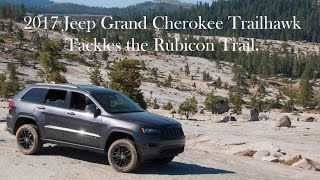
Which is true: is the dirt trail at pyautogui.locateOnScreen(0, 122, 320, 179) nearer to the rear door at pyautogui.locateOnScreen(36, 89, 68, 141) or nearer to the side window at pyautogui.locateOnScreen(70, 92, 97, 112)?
the rear door at pyautogui.locateOnScreen(36, 89, 68, 141)

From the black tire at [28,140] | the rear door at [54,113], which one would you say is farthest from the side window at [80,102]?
the black tire at [28,140]

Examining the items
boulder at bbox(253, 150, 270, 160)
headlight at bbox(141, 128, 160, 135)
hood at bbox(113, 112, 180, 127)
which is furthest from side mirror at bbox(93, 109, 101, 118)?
boulder at bbox(253, 150, 270, 160)

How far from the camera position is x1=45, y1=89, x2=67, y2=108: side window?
1517cm

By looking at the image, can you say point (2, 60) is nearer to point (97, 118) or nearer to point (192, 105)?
point (192, 105)

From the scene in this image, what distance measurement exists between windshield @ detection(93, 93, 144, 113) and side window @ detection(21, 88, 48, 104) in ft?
6.83

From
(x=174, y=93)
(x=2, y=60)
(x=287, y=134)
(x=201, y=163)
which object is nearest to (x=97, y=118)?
(x=201, y=163)

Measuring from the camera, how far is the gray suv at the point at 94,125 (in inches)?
538

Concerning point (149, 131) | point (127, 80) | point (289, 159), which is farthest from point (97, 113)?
point (127, 80)

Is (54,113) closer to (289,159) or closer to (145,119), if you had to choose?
(145,119)

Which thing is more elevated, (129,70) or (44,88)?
(44,88)

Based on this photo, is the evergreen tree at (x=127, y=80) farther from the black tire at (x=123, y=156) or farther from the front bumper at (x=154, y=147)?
the front bumper at (x=154, y=147)

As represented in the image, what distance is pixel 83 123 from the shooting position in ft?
47.0

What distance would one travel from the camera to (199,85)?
514 feet

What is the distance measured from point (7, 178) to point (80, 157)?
10.5 feet
